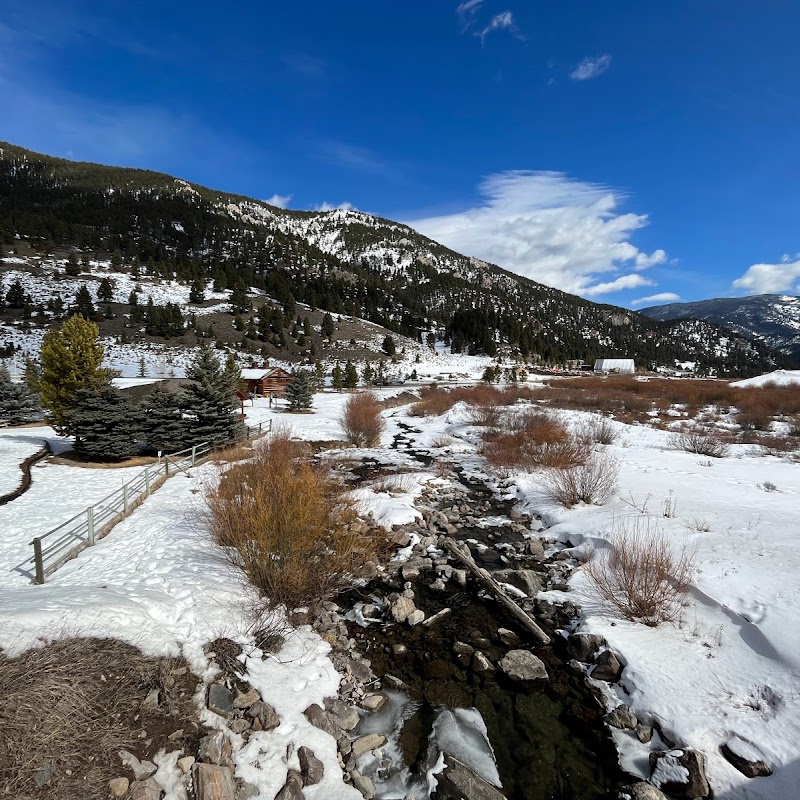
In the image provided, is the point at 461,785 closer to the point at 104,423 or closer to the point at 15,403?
the point at 104,423

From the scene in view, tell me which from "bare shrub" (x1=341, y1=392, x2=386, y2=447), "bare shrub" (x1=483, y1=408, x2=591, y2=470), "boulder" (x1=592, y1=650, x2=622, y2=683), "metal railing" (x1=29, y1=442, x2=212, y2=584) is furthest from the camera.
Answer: "bare shrub" (x1=341, y1=392, x2=386, y2=447)

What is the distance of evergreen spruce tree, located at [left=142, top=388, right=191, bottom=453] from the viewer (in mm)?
19281

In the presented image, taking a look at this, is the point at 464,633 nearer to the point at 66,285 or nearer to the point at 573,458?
the point at 573,458

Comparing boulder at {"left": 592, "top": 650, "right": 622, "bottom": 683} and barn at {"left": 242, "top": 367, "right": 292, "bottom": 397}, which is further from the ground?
barn at {"left": 242, "top": 367, "right": 292, "bottom": 397}

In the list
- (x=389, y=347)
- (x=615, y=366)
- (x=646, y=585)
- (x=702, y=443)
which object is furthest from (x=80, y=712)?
(x=615, y=366)

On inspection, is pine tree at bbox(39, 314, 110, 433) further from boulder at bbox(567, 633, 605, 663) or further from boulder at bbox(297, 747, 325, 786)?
boulder at bbox(567, 633, 605, 663)

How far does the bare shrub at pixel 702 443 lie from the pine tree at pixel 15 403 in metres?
42.7

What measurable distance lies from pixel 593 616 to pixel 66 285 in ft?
337

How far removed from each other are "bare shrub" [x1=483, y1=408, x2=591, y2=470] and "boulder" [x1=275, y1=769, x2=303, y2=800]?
1365 centimetres

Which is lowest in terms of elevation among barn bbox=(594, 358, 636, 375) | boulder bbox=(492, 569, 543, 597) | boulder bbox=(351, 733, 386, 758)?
boulder bbox=(351, 733, 386, 758)

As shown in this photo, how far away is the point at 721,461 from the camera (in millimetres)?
17562

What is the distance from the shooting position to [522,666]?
252 inches

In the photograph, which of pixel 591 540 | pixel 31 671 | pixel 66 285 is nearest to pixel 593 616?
pixel 591 540

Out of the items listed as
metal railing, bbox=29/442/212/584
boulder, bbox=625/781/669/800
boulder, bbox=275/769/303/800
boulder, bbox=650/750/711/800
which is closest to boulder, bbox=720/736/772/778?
boulder, bbox=650/750/711/800
